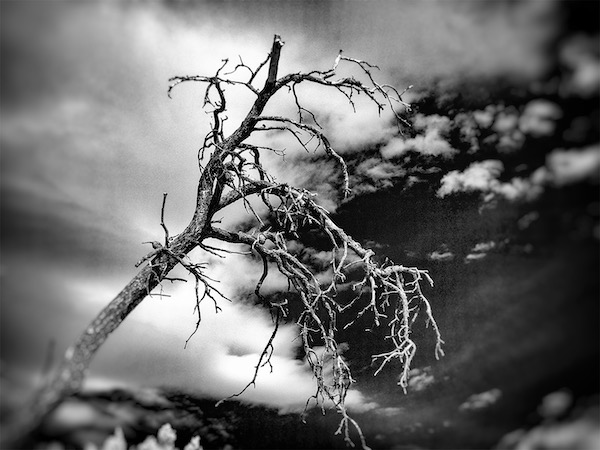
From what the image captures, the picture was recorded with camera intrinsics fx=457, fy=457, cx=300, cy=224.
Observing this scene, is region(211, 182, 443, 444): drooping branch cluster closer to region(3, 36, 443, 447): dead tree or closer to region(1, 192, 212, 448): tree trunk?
region(3, 36, 443, 447): dead tree

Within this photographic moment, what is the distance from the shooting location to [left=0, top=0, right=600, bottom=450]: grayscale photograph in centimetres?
270

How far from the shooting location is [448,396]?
11.0 feet

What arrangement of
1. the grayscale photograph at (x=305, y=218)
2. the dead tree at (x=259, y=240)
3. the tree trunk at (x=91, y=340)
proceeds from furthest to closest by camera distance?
the grayscale photograph at (x=305, y=218)
the dead tree at (x=259, y=240)
the tree trunk at (x=91, y=340)

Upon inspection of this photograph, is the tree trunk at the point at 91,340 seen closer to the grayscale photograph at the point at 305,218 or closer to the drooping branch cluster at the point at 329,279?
the grayscale photograph at the point at 305,218

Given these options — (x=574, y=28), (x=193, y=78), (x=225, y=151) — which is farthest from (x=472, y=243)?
(x=193, y=78)

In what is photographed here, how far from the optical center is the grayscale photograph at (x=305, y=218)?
2703 mm

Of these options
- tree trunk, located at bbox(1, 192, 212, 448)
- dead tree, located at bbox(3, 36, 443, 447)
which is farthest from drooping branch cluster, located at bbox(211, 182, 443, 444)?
tree trunk, located at bbox(1, 192, 212, 448)

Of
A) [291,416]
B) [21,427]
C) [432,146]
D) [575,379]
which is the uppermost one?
[432,146]

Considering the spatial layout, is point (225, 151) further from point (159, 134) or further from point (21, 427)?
point (21, 427)

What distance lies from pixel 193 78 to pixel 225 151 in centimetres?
51

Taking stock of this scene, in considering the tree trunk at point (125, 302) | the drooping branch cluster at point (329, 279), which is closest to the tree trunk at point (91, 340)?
the tree trunk at point (125, 302)

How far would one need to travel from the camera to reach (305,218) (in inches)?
118

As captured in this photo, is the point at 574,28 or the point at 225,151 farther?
the point at 225,151

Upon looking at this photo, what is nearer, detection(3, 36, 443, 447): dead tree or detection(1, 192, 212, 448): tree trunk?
detection(1, 192, 212, 448): tree trunk
